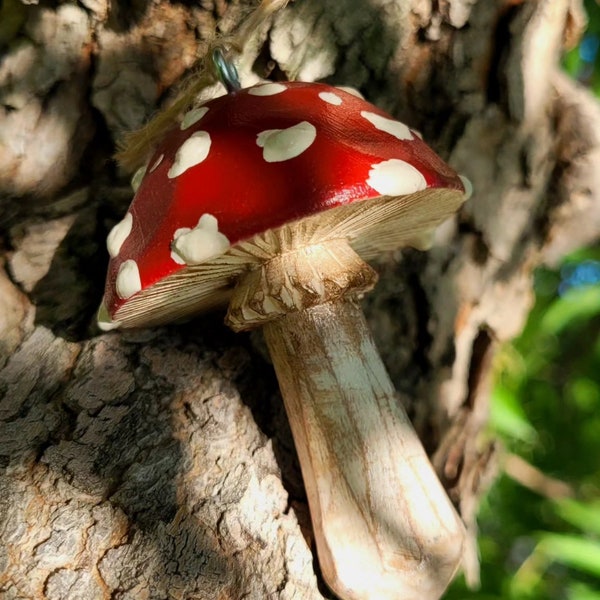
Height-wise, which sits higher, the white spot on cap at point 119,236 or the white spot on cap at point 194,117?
the white spot on cap at point 194,117

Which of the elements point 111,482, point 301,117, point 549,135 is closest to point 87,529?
point 111,482

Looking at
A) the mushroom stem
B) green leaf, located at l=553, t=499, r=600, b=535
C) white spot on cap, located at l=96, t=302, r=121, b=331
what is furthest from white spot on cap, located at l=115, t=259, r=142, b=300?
green leaf, located at l=553, t=499, r=600, b=535

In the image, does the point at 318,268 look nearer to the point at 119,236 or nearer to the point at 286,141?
the point at 286,141

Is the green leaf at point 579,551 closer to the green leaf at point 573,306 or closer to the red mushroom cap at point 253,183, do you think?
the green leaf at point 573,306

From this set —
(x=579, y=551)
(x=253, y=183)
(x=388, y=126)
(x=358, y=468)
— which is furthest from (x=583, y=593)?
(x=253, y=183)

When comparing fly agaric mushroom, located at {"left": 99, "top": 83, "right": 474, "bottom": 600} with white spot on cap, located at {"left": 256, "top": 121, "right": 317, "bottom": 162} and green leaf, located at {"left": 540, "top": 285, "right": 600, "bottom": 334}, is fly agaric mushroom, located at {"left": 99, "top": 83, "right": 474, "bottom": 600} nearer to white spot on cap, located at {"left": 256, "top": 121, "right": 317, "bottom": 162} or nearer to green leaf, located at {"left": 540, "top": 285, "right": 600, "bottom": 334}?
white spot on cap, located at {"left": 256, "top": 121, "right": 317, "bottom": 162}

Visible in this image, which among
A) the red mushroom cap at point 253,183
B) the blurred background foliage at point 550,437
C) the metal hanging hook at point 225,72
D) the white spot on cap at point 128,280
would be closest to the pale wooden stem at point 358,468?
the red mushroom cap at point 253,183
